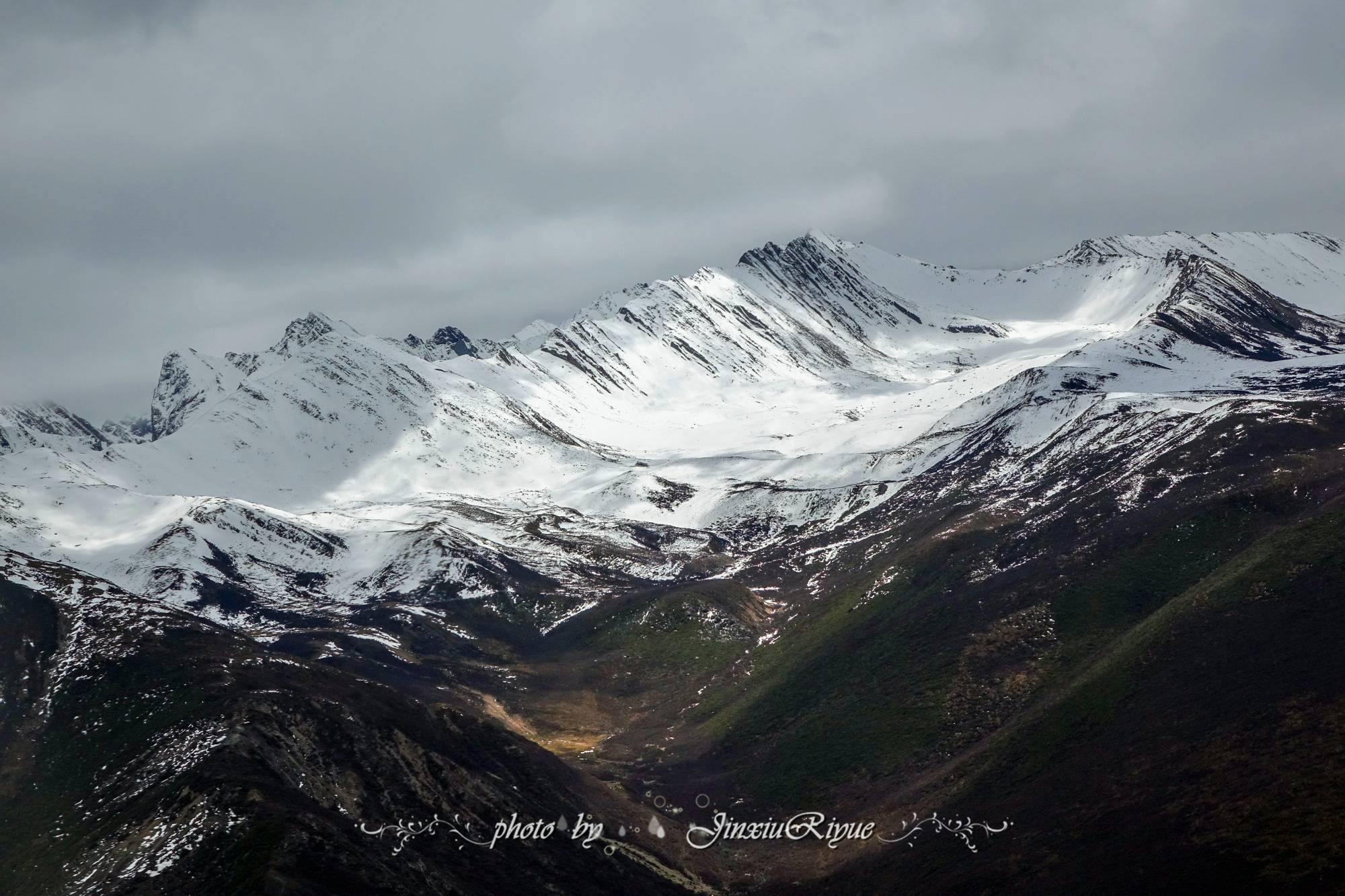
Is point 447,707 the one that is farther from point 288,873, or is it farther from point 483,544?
point 483,544

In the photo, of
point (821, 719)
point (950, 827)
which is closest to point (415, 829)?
point (950, 827)

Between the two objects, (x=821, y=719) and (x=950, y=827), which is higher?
(x=821, y=719)

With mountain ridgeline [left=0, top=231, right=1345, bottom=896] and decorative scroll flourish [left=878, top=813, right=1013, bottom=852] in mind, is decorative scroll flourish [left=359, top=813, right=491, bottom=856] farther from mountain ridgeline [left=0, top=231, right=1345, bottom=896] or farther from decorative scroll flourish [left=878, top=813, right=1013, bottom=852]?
decorative scroll flourish [left=878, top=813, right=1013, bottom=852]

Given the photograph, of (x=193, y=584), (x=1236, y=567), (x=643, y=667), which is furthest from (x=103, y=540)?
(x=1236, y=567)

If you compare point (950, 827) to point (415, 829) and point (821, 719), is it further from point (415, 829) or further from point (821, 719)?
point (415, 829)

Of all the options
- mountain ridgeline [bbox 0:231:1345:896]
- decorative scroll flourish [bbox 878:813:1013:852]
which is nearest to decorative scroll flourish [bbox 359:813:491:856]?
mountain ridgeline [bbox 0:231:1345:896]
